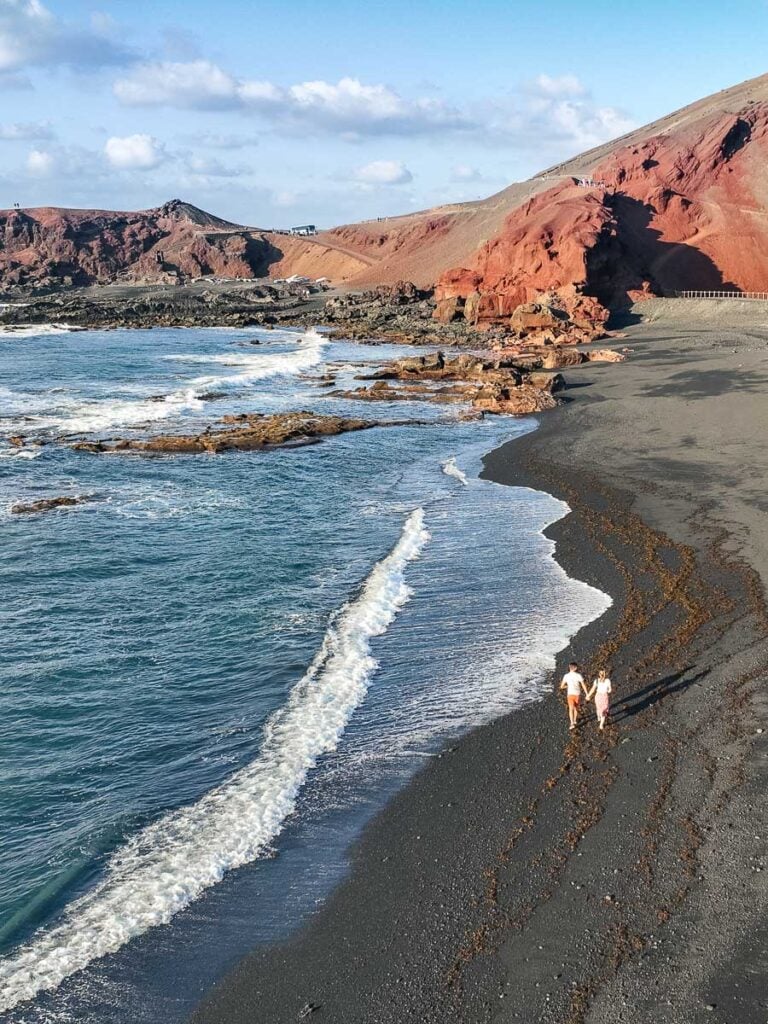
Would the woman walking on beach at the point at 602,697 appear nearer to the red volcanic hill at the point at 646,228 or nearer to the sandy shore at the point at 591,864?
the sandy shore at the point at 591,864

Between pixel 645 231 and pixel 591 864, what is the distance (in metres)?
85.3

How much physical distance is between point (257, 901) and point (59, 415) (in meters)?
36.6

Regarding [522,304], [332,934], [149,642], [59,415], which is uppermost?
[522,304]

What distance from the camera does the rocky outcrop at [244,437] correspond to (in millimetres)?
34844

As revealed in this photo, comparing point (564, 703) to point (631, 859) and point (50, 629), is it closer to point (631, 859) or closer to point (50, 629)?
point (631, 859)

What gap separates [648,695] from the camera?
47.1 ft

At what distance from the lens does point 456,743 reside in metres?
13.6

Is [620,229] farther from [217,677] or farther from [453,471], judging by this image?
[217,677]

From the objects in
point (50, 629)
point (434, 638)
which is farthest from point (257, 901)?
point (50, 629)

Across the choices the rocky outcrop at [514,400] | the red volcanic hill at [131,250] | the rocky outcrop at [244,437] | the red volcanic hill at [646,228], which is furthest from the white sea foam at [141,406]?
the red volcanic hill at [131,250]

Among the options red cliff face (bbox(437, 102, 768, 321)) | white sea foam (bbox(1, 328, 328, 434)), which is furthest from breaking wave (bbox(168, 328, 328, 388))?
red cliff face (bbox(437, 102, 768, 321))

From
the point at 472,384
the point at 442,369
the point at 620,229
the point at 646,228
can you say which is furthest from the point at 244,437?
the point at 646,228

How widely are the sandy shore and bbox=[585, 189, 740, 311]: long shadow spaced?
61361 mm

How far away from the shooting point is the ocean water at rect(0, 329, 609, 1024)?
10062mm
